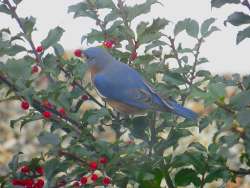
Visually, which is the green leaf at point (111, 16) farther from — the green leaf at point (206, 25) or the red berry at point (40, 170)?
the red berry at point (40, 170)

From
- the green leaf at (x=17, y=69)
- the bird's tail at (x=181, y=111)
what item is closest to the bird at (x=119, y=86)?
the bird's tail at (x=181, y=111)

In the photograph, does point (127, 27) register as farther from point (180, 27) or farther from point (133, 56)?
point (180, 27)

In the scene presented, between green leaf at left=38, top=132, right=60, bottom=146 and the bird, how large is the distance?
1.18 metres

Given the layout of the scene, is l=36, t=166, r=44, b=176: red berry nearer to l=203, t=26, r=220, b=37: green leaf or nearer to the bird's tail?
the bird's tail

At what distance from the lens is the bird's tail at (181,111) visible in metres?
3.25

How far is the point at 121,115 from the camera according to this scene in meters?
3.70

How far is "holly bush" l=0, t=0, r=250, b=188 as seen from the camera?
8.61 feet

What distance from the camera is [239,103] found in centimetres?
236

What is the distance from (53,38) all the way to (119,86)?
1.38m

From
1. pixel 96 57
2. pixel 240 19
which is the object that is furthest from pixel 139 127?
pixel 96 57

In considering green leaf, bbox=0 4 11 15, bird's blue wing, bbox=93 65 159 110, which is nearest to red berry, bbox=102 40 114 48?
green leaf, bbox=0 4 11 15

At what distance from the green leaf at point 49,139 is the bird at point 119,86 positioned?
1.18 meters

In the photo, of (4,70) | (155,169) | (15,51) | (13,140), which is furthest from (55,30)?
(13,140)

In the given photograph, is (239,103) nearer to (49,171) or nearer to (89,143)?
(89,143)
